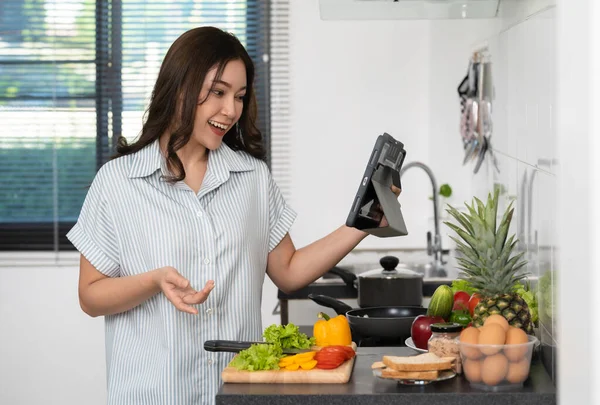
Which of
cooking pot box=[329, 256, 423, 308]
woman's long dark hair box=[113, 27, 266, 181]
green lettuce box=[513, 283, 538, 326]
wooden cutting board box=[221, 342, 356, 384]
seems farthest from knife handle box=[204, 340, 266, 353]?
cooking pot box=[329, 256, 423, 308]

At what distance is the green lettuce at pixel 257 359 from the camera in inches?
59.5

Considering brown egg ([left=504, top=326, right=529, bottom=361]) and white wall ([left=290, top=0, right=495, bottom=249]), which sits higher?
white wall ([left=290, top=0, right=495, bottom=249])

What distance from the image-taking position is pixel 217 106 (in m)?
1.80

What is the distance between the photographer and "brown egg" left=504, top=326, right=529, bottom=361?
1429mm

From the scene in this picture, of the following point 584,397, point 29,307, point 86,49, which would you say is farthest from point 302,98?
point 584,397

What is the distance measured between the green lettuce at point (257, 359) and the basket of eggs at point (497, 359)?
13.5 inches

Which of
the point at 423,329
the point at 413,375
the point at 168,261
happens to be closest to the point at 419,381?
the point at 413,375

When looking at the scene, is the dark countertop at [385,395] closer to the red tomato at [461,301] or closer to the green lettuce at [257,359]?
the green lettuce at [257,359]

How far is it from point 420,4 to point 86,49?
6.12 feet

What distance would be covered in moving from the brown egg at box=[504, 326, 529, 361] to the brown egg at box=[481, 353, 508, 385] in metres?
0.02

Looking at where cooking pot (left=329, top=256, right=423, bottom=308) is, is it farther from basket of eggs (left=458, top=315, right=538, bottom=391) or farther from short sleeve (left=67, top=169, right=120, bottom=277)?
basket of eggs (left=458, top=315, right=538, bottom=391)

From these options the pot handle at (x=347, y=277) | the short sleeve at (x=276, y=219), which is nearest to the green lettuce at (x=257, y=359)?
the short sleeve at (x=276, y=219)

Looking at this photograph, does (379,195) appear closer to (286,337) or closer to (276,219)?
(286,337)

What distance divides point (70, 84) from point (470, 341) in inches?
115
